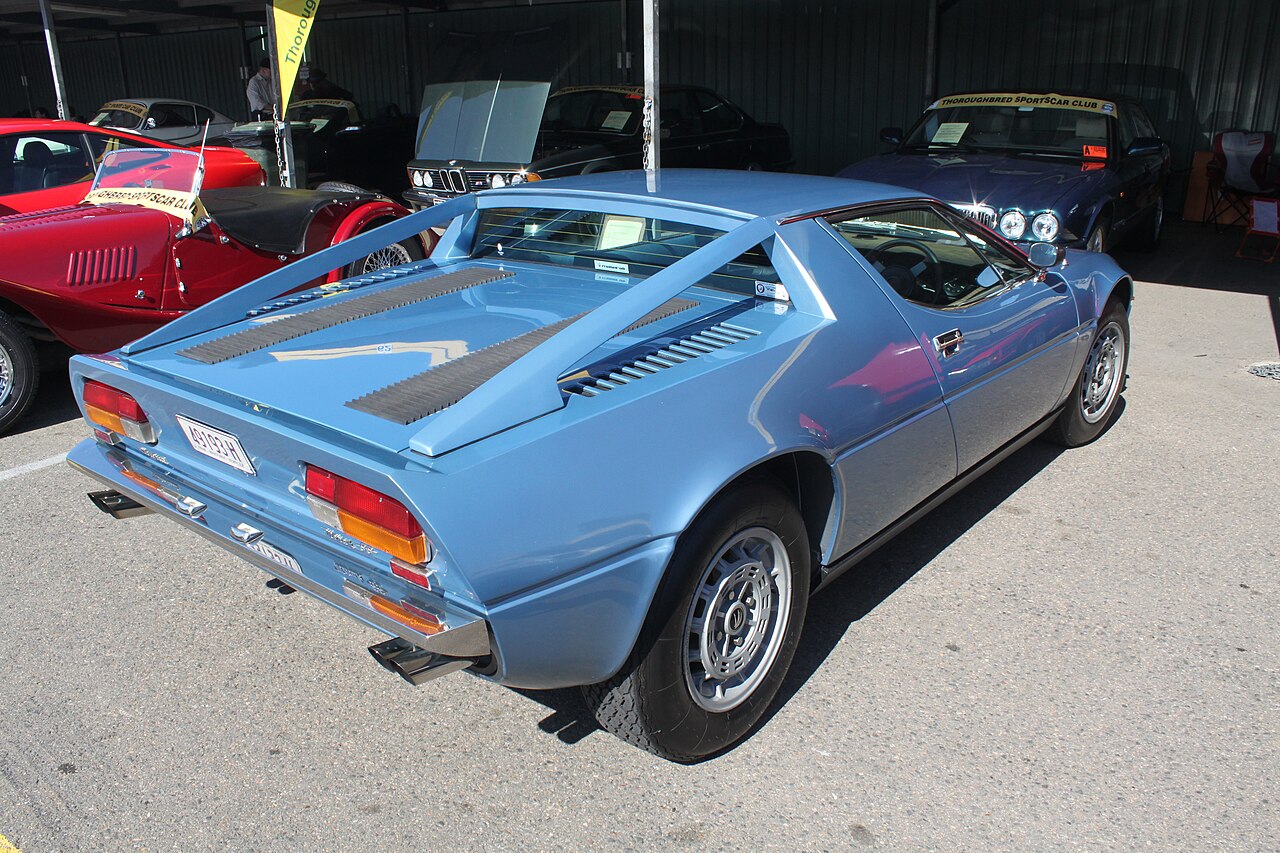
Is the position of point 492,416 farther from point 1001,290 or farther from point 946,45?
point 946,45

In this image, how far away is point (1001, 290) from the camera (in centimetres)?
356

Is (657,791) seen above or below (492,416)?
below

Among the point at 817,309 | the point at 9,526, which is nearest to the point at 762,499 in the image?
the point at 817,309

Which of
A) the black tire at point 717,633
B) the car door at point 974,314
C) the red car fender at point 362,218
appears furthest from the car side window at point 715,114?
the black tire at point 717,633

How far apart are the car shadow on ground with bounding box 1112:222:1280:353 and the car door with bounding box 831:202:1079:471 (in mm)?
4131

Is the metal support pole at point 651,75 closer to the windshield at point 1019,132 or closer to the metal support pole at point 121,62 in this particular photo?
the windshield at point 1019,132

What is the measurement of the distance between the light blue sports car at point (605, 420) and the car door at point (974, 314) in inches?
0.6

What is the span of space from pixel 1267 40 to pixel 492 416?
12.8 m

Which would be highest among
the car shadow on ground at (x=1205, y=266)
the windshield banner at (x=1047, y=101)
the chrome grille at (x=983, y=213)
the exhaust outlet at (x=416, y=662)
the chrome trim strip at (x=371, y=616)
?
the windshield banner at (x=1047, y=101)

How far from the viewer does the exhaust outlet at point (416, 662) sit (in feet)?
6.61

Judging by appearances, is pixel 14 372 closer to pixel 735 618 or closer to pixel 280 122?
pixel 735 618

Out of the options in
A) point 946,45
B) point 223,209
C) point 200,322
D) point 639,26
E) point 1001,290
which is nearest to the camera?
point 200,322

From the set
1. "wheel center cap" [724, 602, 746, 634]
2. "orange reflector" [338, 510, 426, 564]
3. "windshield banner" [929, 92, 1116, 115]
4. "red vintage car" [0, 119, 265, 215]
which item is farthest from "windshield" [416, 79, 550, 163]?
"orange reflector" [338, 510, 426, 564]

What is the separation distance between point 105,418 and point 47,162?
5195 millimetres
